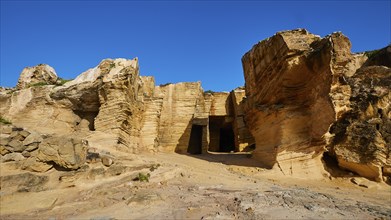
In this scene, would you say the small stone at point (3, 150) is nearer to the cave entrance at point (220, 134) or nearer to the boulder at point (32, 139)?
the boulder at point (32, 139)

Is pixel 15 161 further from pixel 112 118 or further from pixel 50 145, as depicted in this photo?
pixel 112 118

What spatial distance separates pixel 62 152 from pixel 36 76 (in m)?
9.02

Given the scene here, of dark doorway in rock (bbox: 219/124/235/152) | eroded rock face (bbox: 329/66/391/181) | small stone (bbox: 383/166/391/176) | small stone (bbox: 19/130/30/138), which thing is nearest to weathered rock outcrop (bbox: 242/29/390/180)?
eroded rock face (bbox: 329/66/391/181)

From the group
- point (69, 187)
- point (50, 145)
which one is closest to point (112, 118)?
point (50, 145)

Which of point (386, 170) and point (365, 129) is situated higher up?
point (365, 129)

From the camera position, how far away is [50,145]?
6258 mm

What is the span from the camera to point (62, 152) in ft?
20.5

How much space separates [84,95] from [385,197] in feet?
37.9

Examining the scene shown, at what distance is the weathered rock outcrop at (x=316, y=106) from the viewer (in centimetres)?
939

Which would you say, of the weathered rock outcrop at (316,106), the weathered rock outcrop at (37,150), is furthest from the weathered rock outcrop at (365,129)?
the weathered rock outcrop at (37,150)

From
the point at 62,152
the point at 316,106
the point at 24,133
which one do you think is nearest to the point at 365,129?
the point at 316,106

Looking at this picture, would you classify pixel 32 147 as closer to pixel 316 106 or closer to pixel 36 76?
pixel 36 76

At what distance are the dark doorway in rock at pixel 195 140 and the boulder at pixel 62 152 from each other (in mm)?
12631

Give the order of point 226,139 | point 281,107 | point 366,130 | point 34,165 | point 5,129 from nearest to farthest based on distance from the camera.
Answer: point 34,165
point 5,129
point 366,130
point 281,107
point 226,139
